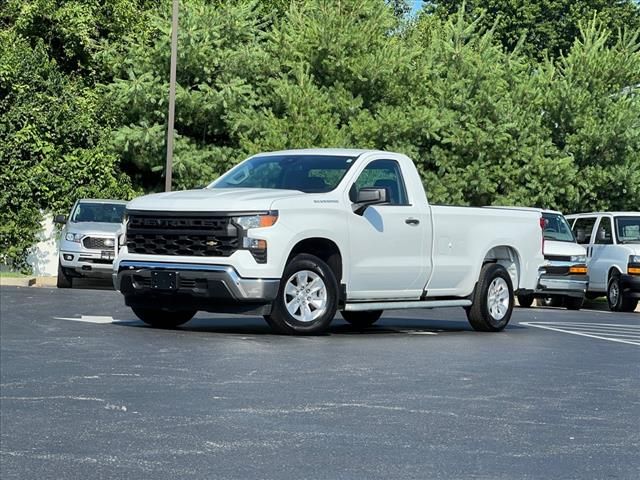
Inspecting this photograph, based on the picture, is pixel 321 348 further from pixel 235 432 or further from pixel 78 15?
pixel 78 15

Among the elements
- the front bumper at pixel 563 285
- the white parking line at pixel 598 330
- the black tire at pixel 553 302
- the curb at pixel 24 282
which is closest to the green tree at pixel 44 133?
the curb at pixel 24 282

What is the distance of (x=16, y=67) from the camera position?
3962cm

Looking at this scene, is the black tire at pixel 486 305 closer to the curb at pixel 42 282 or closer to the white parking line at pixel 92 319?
the white parking line at pixel 92 319

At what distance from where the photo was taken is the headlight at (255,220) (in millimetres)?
14523

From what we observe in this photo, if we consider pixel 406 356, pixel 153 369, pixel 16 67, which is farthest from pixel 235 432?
pixel 16 67

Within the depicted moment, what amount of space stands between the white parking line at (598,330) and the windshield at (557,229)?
804 centimetres

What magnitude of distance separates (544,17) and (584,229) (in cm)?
4049

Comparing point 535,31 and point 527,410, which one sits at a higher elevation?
point 535,31

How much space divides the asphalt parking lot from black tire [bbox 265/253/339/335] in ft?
0.79

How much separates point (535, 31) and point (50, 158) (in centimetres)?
3397

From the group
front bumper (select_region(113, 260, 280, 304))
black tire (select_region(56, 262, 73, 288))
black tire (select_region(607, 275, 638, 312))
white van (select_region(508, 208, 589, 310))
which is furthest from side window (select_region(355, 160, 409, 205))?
black tire (select_region(56, 262, 73, 288))

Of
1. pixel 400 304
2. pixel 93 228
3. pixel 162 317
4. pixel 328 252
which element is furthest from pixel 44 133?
pixel 328 252

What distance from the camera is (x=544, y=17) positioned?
2694 inches

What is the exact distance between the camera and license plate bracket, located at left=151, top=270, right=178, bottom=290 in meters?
14.5
